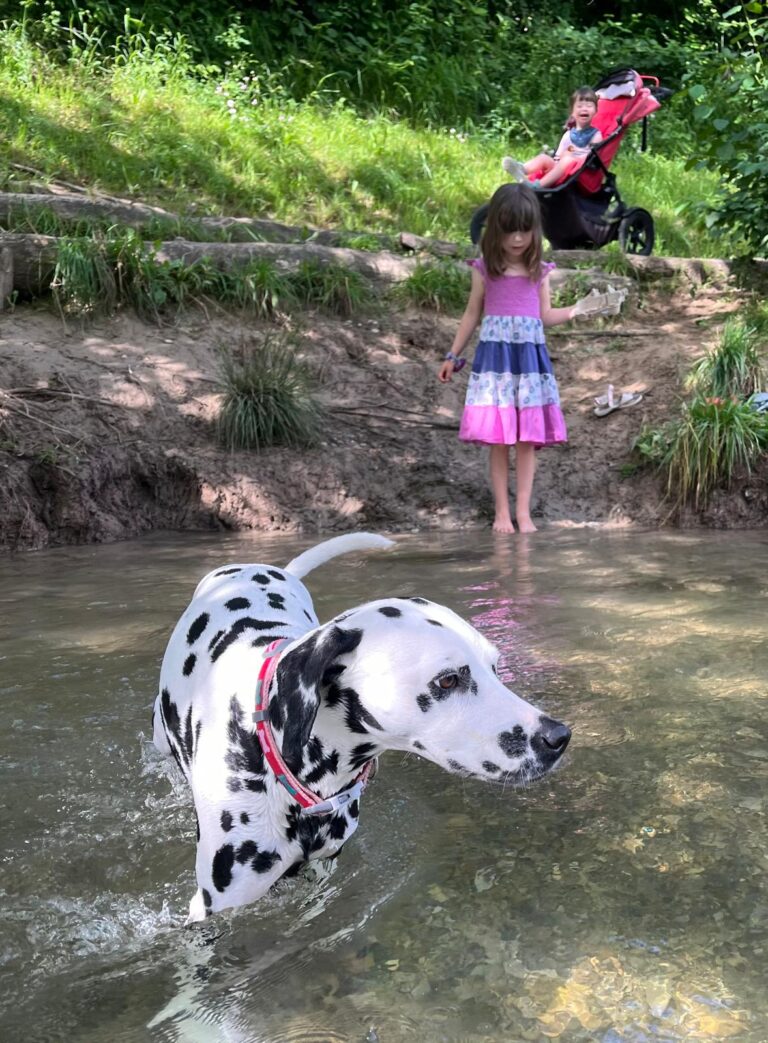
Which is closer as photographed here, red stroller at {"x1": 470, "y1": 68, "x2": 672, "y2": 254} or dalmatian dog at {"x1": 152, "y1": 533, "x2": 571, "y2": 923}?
dalmatian dog at {"x1": 152, "y1": 533, "x2": 571, "y2": 923}

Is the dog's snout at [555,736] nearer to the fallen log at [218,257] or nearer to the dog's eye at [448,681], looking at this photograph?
the dog's eye at [448,681]

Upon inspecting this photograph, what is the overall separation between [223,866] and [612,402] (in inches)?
272

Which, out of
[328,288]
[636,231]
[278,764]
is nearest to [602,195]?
[636,231]

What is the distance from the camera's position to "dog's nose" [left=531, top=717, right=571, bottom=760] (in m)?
2.70

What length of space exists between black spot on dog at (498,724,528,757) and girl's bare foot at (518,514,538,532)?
5282mm

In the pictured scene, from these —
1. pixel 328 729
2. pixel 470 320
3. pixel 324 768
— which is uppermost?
pixel 470 320

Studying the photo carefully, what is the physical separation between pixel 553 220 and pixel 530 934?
29.6 feet

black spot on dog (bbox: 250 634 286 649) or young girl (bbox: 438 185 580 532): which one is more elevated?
young girl (bbox: 438 185 580 532)

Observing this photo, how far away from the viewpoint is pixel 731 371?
8.86 m

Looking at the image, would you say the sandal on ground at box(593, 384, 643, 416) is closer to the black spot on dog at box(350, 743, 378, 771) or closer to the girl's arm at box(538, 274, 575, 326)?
the girl's arm at box(538, 274, 575, 326)

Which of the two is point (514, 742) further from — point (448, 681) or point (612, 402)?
point (612, 402)

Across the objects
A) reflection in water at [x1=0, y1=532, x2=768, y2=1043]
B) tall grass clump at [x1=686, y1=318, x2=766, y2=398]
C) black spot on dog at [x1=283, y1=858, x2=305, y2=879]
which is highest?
tall grass clump at [x1=686, y1=318, x2=766, y2=398]

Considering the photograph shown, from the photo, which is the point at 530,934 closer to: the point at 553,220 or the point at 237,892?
the point at 237,892

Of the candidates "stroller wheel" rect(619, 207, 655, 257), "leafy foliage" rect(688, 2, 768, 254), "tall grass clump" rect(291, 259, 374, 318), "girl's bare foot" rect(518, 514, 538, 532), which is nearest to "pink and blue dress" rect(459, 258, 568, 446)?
"girl's bare foot" rect(518, 514, 538, 532)
